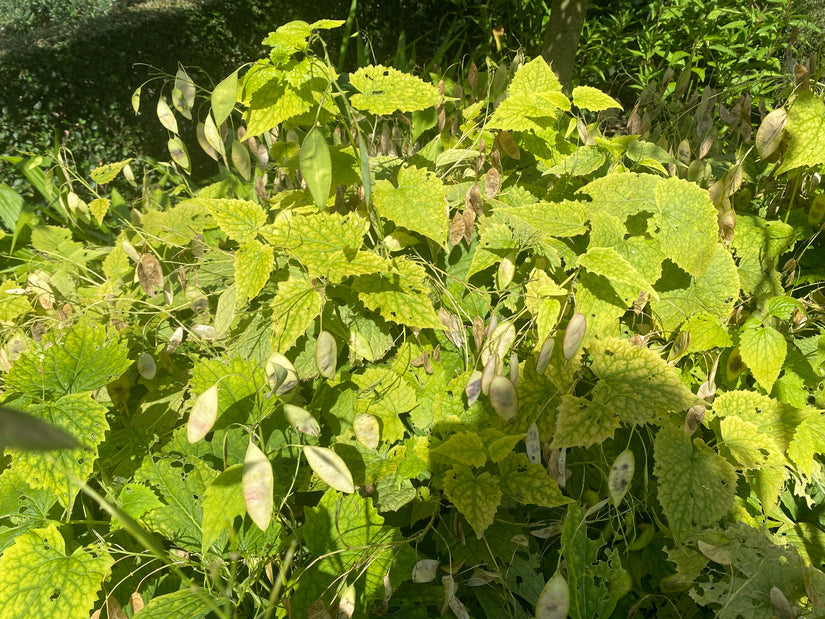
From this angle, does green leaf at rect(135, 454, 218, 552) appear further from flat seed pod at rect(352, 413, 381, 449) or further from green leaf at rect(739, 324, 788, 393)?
green leaf at rect(739, 324, 788, 393)

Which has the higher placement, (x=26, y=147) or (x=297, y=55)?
(x=297, y=55)

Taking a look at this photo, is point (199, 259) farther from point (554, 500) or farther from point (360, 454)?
point (554, 500)

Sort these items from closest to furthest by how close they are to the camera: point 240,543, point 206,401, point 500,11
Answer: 1. point 206,401
2. point 240,543
3. point 500,11

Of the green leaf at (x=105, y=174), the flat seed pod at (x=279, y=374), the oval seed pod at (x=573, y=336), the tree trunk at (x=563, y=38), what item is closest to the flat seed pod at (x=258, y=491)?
the flat seed pod at (x=279, y=374)

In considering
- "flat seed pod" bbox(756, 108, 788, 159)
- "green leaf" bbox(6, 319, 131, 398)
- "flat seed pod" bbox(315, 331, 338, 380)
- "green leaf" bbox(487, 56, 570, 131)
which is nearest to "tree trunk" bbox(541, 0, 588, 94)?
"green leaf" bbox(487, 56, 570, 131)

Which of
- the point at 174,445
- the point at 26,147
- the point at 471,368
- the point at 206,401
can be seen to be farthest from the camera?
the point at 26,147

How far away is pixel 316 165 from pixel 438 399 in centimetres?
56

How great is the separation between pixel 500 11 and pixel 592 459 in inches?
142

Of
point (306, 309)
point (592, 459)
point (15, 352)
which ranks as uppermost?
point (306, 309)

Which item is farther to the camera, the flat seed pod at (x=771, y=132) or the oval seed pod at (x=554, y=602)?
the flat seed pod at (x=771, y=132)

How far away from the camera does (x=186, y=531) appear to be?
3.40ft

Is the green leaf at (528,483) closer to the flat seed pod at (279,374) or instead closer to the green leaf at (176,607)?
the flat seed pod at (279,374)

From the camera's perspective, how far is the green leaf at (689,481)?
39.2 inches

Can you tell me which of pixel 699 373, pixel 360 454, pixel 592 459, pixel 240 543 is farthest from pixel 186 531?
pixel 699 373
